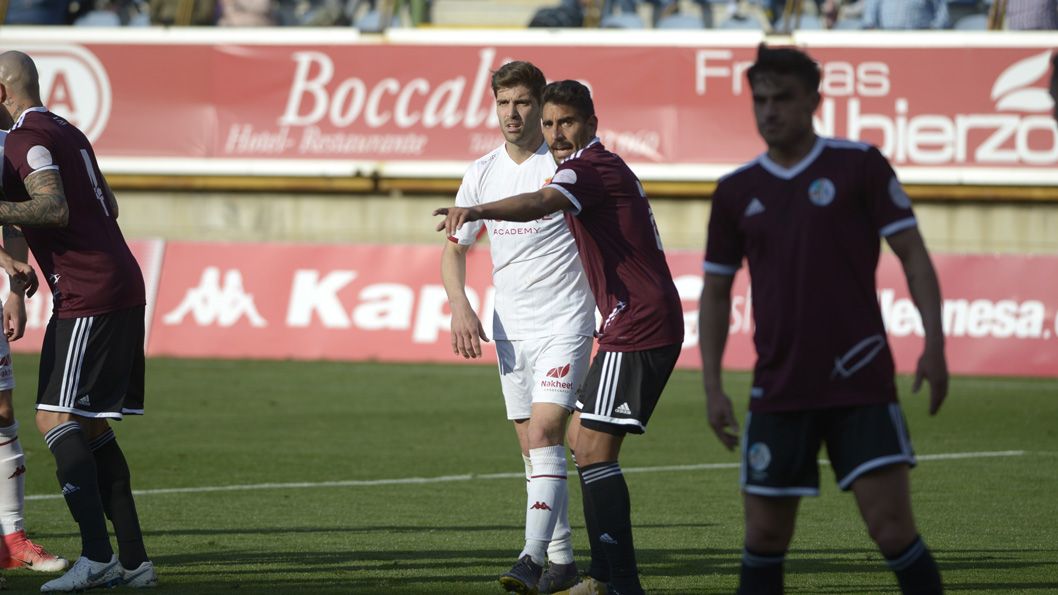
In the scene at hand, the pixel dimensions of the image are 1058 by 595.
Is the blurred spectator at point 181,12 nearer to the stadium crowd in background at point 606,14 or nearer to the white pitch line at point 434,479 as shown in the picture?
the stadium crowd in background at point 606,14

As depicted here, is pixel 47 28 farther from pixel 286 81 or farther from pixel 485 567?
pixel 485 567

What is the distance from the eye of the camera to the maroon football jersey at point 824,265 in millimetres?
4824

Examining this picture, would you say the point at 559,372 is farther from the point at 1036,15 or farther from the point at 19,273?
the point at 1036,15

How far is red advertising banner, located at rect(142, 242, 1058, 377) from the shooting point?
17.9 m

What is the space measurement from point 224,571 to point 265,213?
16.1 metres

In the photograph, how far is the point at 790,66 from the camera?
487cm

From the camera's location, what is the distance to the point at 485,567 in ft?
24.0

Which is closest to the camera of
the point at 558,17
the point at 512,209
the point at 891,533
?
the point at 891,533

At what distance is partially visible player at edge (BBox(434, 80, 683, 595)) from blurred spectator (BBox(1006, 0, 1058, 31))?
51.6ft

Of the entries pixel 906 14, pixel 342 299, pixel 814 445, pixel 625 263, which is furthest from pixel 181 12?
pixel 814 445

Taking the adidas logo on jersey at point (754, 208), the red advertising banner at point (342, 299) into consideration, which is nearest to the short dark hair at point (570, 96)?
the adidas logo on jersey at point (754, 208)

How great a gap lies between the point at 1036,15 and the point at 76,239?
16.7 m

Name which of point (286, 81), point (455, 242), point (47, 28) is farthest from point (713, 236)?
point (47, 28)

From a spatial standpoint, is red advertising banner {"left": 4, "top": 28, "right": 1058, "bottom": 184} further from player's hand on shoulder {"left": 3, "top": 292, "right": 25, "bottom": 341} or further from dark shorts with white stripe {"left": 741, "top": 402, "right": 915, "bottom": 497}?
dark shorts with white stripe {"left": 741, "top": 402, "right": 915, "bottom": 497}
